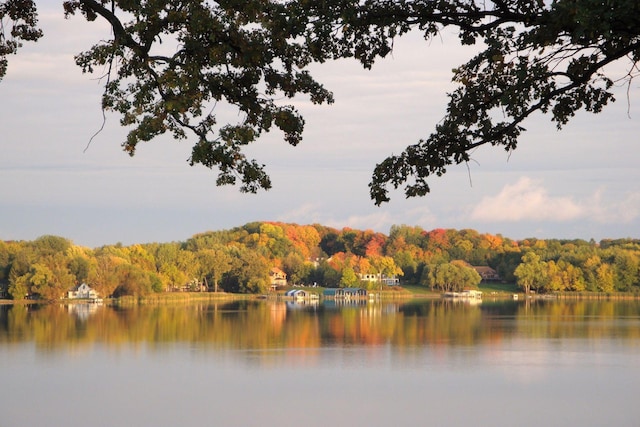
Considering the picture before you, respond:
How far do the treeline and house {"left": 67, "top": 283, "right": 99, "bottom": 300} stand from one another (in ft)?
1.89

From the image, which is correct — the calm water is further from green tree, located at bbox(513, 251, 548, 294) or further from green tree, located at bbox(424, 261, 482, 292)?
green tree, located at bbox(513, 251, 548, 294)

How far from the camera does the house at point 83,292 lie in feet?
204

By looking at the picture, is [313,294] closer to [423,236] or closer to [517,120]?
[423,236]

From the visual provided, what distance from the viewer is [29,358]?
25266mm

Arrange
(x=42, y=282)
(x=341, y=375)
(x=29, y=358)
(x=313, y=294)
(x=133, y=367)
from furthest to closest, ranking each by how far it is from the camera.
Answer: (x=313, y=294) < (x=42, y=282) < (x=29, y=358) < (x=133, y=367) < (x=341, y=375)

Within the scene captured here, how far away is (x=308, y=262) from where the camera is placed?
321ft

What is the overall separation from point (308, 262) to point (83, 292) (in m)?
38.4

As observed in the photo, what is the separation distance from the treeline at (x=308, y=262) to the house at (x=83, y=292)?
0.57m

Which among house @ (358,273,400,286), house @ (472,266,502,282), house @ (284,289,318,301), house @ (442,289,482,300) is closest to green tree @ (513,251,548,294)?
house @ (442,289,482,300)

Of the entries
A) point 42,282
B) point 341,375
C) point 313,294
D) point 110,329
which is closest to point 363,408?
point 341,375

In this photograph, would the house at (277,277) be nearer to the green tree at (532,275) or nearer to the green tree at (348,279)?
the green tree at (348,279)

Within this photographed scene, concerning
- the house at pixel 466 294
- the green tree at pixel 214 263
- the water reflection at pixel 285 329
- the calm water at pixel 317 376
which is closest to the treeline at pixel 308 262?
the green tree at pixel 214 263

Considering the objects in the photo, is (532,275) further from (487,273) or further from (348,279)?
(348,279)

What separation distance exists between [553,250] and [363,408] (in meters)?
87.5
